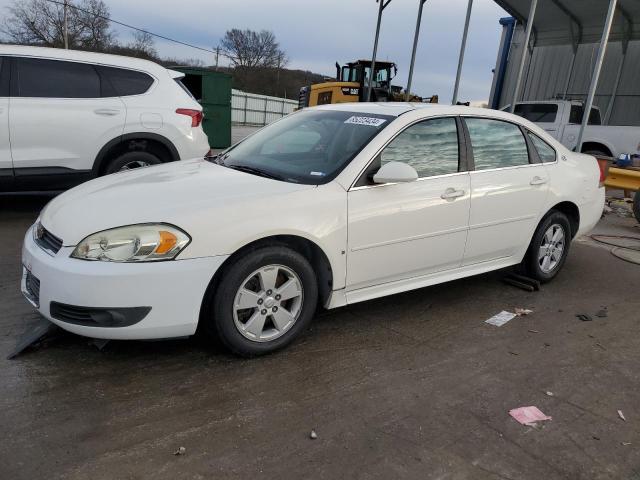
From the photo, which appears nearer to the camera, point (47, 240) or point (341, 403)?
point (341, 403)

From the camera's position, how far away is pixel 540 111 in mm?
13312

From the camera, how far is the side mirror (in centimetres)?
334

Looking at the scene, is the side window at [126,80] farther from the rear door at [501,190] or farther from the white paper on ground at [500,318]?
the white paper on ground at [500,318]

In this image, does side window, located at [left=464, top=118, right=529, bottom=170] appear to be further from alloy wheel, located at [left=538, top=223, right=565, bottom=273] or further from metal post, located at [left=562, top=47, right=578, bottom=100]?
metal post, located at [left=562, top=47, right=578, bottom=100]

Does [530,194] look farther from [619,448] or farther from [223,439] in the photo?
[223,439]

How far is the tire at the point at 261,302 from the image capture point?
2.95 metres

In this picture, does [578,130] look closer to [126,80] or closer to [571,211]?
[571,211]

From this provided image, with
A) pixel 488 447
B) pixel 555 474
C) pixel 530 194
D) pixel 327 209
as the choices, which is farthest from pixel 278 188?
pixel 530 194

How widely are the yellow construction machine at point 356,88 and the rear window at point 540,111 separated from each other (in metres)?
3.29

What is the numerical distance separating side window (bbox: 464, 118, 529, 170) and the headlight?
8.01 ft

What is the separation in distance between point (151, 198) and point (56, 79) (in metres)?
3.78

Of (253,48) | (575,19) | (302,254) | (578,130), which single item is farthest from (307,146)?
(253,48)

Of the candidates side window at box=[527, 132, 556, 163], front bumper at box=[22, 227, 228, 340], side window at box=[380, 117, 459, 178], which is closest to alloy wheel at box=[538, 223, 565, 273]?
side window at box=[527, 132, 556, 163]

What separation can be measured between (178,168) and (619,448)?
3191 mm
